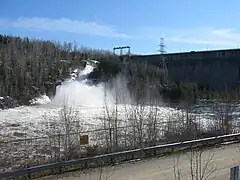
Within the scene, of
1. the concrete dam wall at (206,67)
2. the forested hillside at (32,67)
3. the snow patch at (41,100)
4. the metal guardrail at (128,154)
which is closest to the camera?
the metal guardrail at (128,154)

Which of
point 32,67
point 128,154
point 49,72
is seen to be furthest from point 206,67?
point 128,154

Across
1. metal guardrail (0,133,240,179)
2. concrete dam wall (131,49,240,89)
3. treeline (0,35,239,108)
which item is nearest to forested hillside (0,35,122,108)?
treeline (0,35,239,108)

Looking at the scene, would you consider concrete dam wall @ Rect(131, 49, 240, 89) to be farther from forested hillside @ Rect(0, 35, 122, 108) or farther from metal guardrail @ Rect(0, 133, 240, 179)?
metal guardrail @ Rect(0, 133, 240, 179)

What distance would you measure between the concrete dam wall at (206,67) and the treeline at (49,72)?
5684 millimetres

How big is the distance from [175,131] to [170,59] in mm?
86992

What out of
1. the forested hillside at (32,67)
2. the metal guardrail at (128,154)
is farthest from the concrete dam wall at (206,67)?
the metal guardrail at (128,154)

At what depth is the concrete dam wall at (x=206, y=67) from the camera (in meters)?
91.2

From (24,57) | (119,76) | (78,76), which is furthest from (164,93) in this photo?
(24,57)

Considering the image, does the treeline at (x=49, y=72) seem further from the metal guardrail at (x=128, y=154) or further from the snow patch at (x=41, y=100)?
the metal guardrail at (x=128, y=154)

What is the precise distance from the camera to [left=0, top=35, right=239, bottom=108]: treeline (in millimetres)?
76062

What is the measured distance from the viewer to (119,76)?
94.2 meters

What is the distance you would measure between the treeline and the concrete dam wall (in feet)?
18.6

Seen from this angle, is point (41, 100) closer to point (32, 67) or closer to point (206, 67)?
point (32, 67)

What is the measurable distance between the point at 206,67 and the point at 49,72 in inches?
1459
